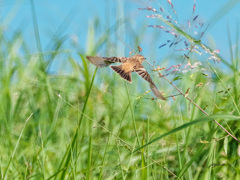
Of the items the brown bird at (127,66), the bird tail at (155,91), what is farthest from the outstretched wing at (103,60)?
the bird tail at (155,91)

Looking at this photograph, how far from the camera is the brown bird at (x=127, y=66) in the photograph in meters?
1.07

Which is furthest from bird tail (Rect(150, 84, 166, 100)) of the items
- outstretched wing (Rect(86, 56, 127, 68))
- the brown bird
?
outstretched wing (Rect(86, 56, 127, 68))

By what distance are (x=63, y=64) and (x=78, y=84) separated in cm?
47

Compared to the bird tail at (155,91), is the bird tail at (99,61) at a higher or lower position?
higher

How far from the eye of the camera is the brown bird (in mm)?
1073

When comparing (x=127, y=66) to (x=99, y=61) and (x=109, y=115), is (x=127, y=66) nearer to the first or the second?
(x=99, y=61)

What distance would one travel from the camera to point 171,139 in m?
1.84

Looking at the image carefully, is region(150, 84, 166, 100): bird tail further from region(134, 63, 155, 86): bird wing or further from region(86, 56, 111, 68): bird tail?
region(86, 56, 111, 68): bird tail

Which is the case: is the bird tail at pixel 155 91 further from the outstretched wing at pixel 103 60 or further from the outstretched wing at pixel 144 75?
the outstretched wing at pixel 103 60

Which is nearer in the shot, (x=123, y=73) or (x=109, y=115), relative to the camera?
(x=123, y=73)

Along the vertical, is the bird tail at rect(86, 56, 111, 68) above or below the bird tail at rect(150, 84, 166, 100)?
above

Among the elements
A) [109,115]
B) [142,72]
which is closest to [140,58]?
[142,72]

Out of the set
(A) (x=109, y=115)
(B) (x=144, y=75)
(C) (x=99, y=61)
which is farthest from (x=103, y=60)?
(A) (x=109, y=115)

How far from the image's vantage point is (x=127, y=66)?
109cm
